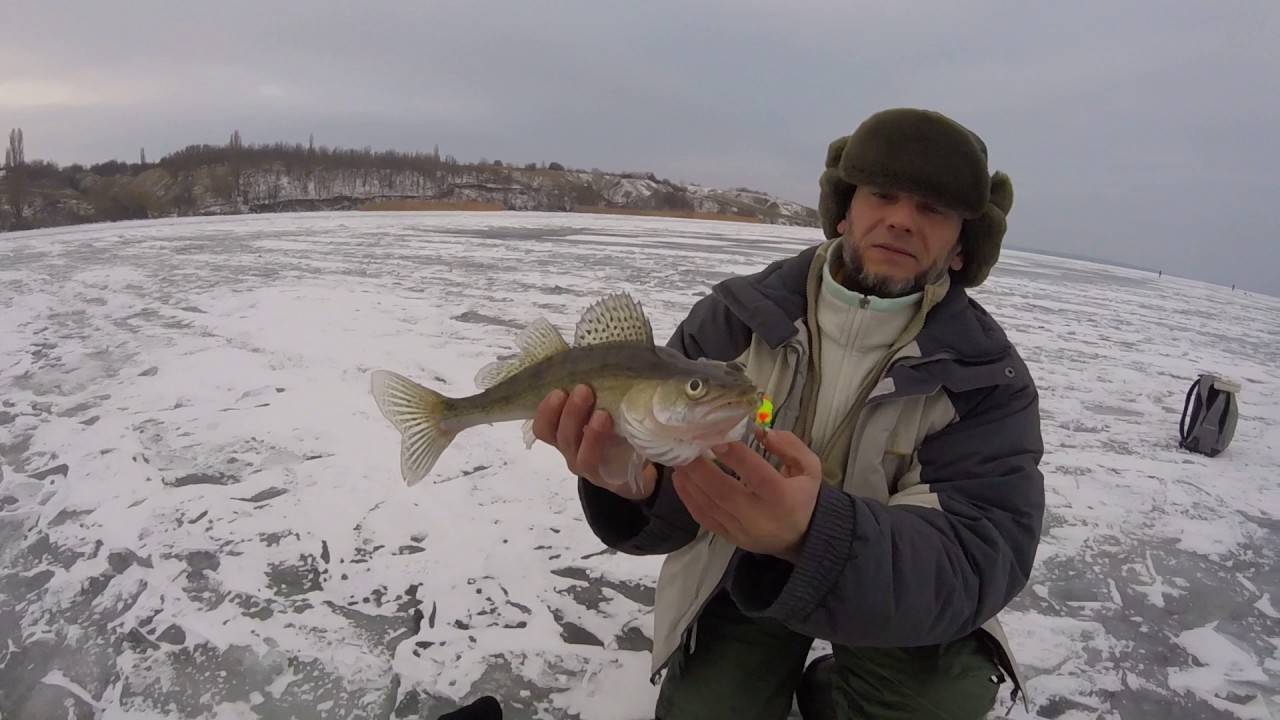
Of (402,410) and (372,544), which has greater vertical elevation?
(402,410)

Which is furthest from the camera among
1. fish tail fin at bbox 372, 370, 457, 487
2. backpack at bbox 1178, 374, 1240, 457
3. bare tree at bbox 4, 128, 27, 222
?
bare tree at bbox 4, 128, 27, 222

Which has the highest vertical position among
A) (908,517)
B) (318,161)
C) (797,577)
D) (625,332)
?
(318,161)

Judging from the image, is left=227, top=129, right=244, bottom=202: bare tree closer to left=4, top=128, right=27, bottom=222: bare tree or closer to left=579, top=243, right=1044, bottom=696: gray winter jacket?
left=4, top=128, right=27, bottom=222: bare tree

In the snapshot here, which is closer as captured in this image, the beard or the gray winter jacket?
the gray winter jacket

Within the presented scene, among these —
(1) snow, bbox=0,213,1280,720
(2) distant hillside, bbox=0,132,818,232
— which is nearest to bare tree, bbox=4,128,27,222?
(2) distant hillside, bbox=0,132,818,232

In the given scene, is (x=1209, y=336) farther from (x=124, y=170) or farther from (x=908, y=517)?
(x=124, y=170)

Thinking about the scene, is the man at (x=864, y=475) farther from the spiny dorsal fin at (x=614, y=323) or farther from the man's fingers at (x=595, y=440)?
the spiny dorsal fin at (x=614, y=323)

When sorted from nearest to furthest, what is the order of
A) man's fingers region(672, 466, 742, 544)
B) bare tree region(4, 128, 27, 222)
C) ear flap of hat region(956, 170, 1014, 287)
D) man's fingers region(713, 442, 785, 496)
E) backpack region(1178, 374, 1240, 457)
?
man's fingers region(713, 442, 785, 496), man's fingers region(672, 466, 742, 544), ear flap of hat region(956, 170, 1014, 287), backpack region(1178, 374, 1240, 457), bare tree region(4, 128, 27, 222)

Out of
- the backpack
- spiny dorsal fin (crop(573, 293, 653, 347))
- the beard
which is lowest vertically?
the backpack

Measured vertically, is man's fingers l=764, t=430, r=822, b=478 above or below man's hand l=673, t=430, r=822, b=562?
above

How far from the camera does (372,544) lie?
328cm

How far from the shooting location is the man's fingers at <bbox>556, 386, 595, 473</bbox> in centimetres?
195

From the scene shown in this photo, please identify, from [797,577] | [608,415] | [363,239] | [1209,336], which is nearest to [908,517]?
[797,577]

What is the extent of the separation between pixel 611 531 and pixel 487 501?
1.60 meters
